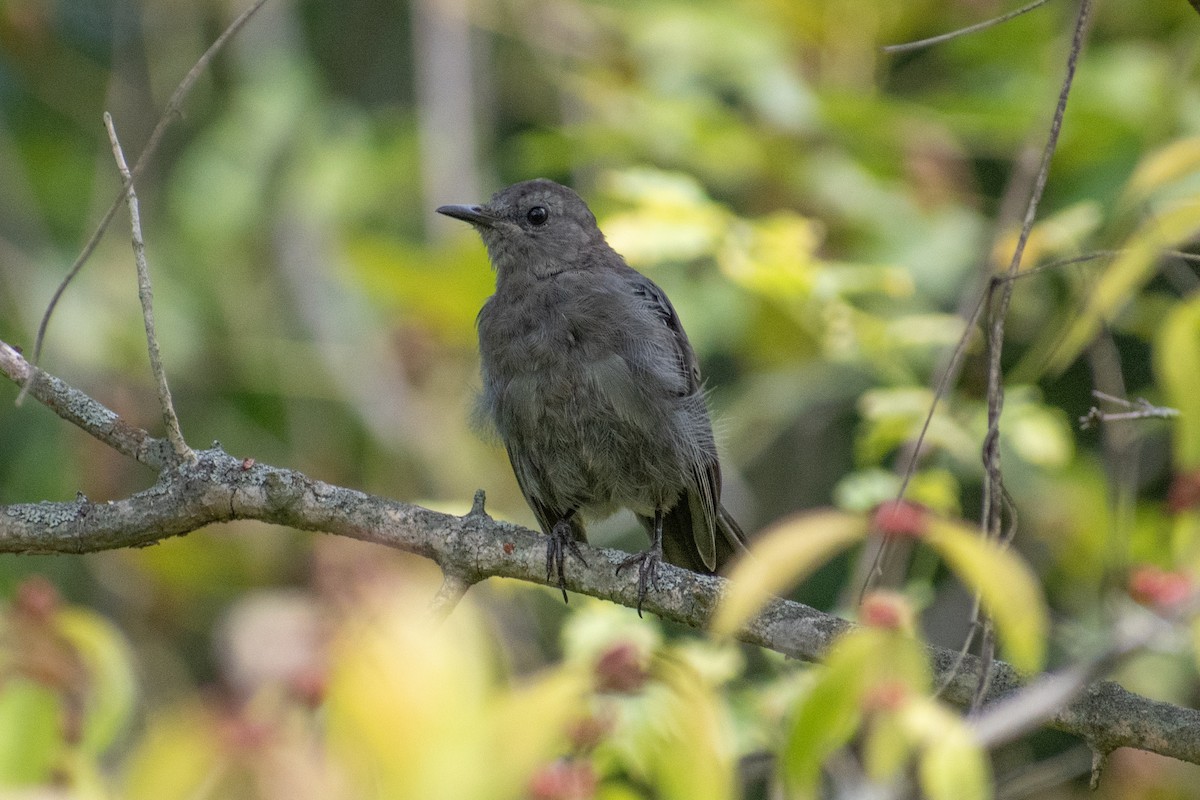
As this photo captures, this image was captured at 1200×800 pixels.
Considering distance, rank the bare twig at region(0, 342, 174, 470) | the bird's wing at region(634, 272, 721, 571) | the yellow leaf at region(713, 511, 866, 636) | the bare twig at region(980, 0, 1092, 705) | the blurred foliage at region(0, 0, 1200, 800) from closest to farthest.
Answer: the yellow leaf at region(713, 511, 866, 636), the blurred foliage at region(0, 0, 1200, 800), the bare twig at region(980, 0, 1092, 705), the bare twig at region(0, 342, 174, 470), the bird's wing at region(634, 272, 721, 571)

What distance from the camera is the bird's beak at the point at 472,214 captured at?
5160 mm

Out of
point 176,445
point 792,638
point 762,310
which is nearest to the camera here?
point 792,638

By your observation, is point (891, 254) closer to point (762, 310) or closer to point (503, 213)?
point (762, 310)

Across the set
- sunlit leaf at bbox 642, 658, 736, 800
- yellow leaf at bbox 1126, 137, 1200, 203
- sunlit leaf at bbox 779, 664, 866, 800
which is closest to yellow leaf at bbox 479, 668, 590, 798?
sunlit leaf at bbox 642, 658, 736, 800

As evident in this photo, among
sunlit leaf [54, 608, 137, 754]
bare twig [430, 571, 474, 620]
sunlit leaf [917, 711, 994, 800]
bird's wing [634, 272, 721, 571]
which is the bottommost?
sunlit leaf [917, 711, 994, 800]

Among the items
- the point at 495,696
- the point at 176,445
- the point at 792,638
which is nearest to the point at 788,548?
the point at 495,696

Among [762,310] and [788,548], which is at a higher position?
[762,310]

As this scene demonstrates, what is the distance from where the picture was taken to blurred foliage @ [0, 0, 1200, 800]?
96.0 inches

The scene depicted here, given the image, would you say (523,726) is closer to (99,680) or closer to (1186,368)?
(99,680)

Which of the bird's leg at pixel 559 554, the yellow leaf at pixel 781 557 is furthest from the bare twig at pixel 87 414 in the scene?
the yellow leaf at pixel 781 557

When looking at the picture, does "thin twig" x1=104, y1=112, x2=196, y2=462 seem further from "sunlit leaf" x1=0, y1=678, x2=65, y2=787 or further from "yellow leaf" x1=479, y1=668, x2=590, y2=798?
"yellow leaf" x1=479, y1=668, x2=590, y2=798

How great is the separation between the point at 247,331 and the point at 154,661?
1.91 meters

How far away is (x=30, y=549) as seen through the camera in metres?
3.25

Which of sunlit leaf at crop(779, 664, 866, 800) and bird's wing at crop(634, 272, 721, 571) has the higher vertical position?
bird's wing at crop(634, 272, 721, 571)
